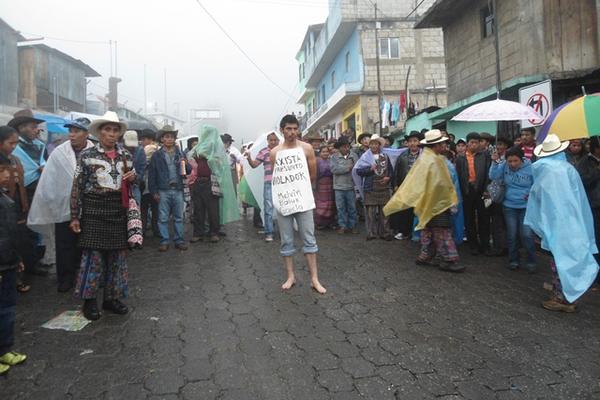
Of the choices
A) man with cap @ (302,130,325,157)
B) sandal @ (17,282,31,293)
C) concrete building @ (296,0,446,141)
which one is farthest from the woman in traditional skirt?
concrete building @ (296,0,446,141)

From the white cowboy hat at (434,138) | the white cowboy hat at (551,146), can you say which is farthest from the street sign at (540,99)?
the white cowboy hat at (551,146)

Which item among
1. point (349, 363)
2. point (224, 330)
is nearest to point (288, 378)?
point (349, 363)

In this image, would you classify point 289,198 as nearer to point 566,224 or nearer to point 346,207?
point 566,224

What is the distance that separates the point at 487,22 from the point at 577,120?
9736 millimetres

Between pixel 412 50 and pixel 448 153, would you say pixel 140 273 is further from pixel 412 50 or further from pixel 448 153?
pixel 412 50

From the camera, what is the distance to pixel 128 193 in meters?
4.02

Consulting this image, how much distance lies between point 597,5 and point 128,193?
1081 centimetres

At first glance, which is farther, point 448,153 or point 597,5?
point 597,5

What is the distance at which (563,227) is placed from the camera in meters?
4.05

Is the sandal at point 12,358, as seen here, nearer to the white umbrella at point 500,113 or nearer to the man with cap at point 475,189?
the man with cap at point 475,189

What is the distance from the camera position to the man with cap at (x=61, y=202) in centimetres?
457

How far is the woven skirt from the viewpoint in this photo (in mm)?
3771

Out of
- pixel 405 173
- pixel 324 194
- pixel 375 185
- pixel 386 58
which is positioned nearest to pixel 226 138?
pixel 324 194

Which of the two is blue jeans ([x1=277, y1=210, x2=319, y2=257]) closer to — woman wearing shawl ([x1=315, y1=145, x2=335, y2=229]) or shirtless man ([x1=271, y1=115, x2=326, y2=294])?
shirtless man ([x1=271, y1=115, x2=326, y2=294])
